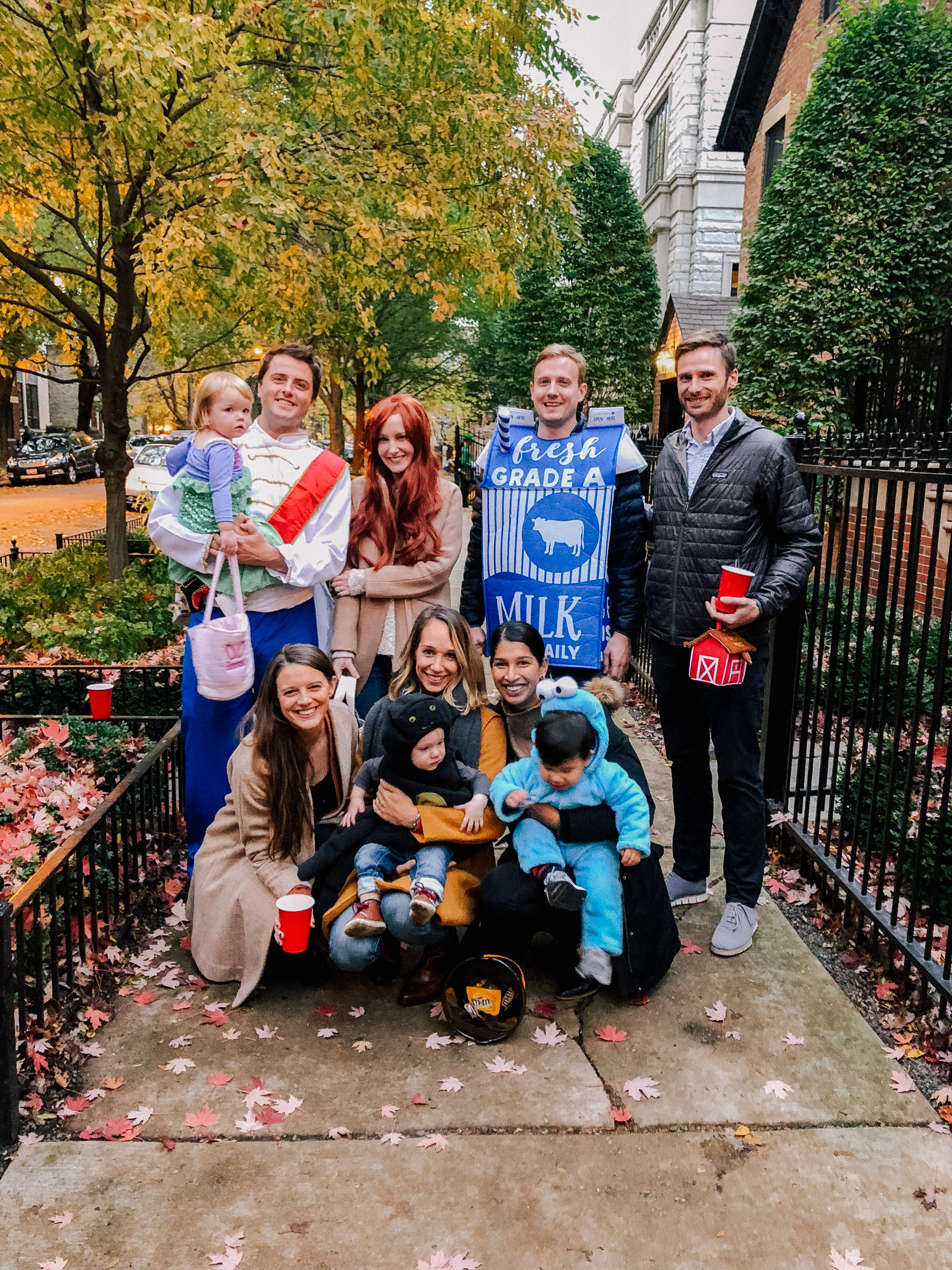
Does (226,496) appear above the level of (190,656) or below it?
above

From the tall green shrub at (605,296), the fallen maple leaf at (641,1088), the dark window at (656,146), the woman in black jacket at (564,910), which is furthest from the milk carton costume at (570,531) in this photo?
the dark window at (656,146)

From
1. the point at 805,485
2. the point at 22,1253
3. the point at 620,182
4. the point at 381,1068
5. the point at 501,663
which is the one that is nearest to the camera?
the point at 22,1253

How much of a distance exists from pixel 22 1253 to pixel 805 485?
3855mm

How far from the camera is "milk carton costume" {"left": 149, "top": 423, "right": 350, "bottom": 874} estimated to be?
12.1ft

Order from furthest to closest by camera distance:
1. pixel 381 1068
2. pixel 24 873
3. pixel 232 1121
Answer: pixel 24 873 < pixel 381 1068 < pixel 232 1121

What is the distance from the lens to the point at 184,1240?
7.57ft

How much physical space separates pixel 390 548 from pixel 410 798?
1.13 metres

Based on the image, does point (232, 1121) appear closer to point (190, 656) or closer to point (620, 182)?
point (190, 656)

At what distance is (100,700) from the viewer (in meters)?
5.54

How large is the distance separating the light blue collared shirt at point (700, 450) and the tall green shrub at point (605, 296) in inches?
866

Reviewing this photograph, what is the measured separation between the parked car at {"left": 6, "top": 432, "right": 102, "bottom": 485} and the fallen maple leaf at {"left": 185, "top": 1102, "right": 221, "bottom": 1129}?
96.2 feet

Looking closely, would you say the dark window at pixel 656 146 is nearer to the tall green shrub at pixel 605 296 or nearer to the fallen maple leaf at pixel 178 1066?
the tall green shrub at pixel 605 296

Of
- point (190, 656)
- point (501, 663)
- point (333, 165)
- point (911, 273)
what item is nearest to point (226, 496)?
point (190, 656)

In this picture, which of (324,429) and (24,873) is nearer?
(24,873)
